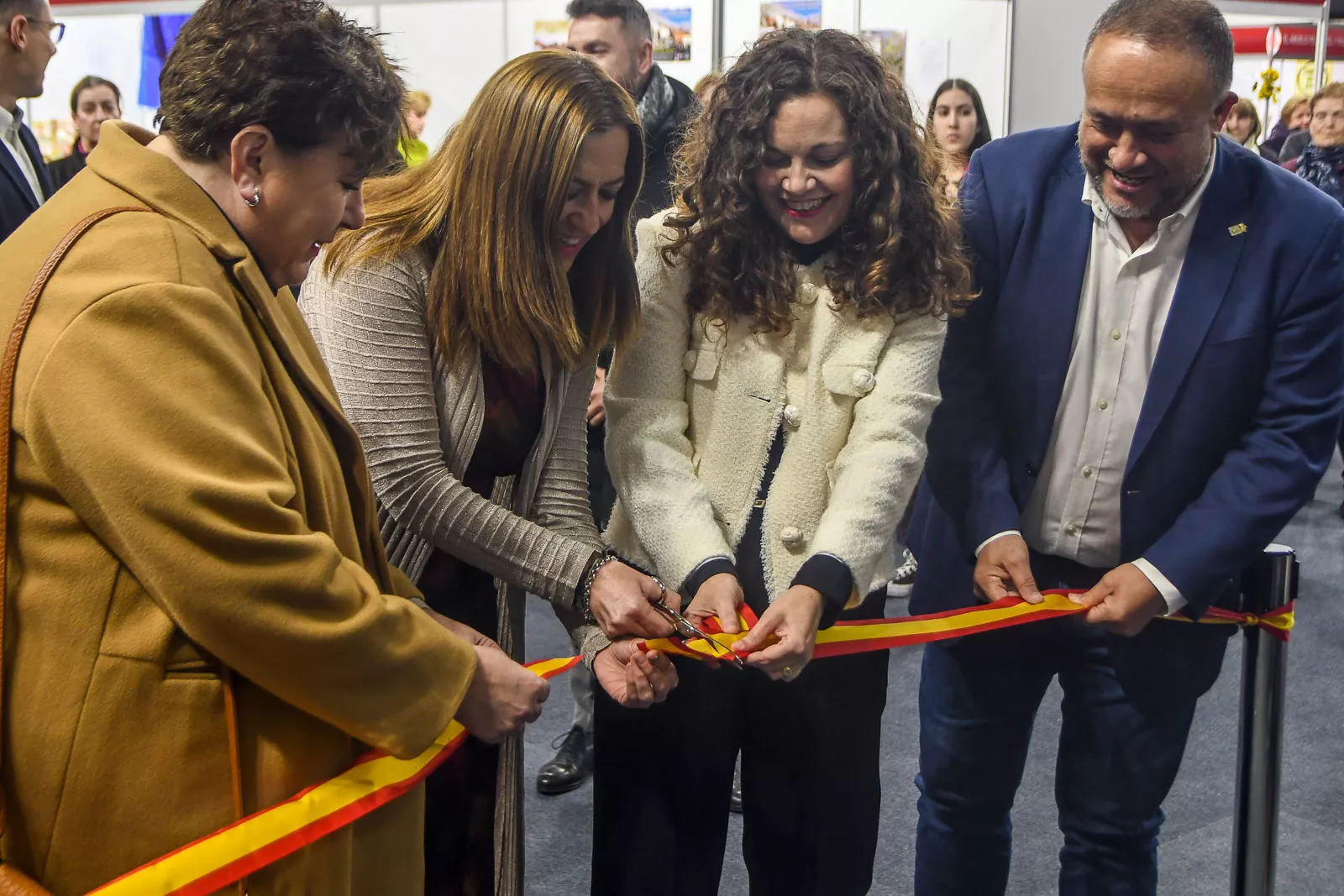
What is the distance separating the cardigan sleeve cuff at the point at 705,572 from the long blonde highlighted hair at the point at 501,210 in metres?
0.42

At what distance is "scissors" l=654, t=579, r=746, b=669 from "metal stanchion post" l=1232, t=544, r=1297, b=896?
1031mm

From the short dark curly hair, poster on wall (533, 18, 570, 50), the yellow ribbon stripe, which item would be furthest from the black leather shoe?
poster on wall (533, 18, 570, 50)

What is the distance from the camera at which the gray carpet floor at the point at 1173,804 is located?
9.71 ft

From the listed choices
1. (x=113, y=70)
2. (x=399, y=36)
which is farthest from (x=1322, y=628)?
(x=113, y=70)

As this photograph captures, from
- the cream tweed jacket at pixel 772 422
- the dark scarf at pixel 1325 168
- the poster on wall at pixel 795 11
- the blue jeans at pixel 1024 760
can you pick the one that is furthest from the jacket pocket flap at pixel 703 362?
the dark scarf at pixel 1325 168

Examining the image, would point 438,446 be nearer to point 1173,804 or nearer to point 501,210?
point 501,210

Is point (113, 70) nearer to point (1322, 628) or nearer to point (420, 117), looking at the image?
point (420, 117)

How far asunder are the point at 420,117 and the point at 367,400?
4025 millimetres

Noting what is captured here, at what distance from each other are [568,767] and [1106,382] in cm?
187

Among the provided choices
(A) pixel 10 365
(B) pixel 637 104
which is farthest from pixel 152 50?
(A) pixel 10 365

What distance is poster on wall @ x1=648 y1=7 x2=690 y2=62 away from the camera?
5484 millimetres

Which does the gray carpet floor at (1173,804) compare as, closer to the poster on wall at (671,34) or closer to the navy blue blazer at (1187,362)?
the navy blue blazer at (1187,362)

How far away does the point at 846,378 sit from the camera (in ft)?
6.58

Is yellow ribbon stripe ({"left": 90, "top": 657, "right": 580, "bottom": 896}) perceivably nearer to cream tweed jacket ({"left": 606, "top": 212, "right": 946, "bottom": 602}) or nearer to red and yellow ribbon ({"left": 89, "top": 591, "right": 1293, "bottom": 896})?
red and yellow ribbon ({"left": 89, "top": 591, "right": 1293, "bottom": 896})
